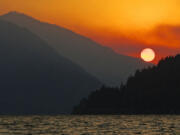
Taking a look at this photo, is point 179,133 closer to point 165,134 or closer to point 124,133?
point 165,134

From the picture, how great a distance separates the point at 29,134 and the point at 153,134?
62.8ft

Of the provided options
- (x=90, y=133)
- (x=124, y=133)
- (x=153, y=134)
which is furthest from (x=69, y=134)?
(x=153, y=134)

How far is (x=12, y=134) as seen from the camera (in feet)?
225

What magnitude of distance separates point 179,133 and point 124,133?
28.0 feet

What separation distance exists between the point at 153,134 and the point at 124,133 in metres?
4.59

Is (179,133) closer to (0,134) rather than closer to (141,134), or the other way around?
(141,134)

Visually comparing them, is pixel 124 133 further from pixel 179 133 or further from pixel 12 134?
pixel 12 134

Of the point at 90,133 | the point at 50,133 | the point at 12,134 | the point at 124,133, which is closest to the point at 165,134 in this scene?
the point at 124,133

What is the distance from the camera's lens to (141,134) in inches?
2657

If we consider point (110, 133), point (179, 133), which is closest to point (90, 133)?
point (110, 133)

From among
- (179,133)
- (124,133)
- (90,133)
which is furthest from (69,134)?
(179,133)

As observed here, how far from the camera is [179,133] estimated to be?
6931 centimetres

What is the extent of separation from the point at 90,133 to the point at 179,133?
13842 millimetres

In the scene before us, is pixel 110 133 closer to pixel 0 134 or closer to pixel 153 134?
pixel 153 134
